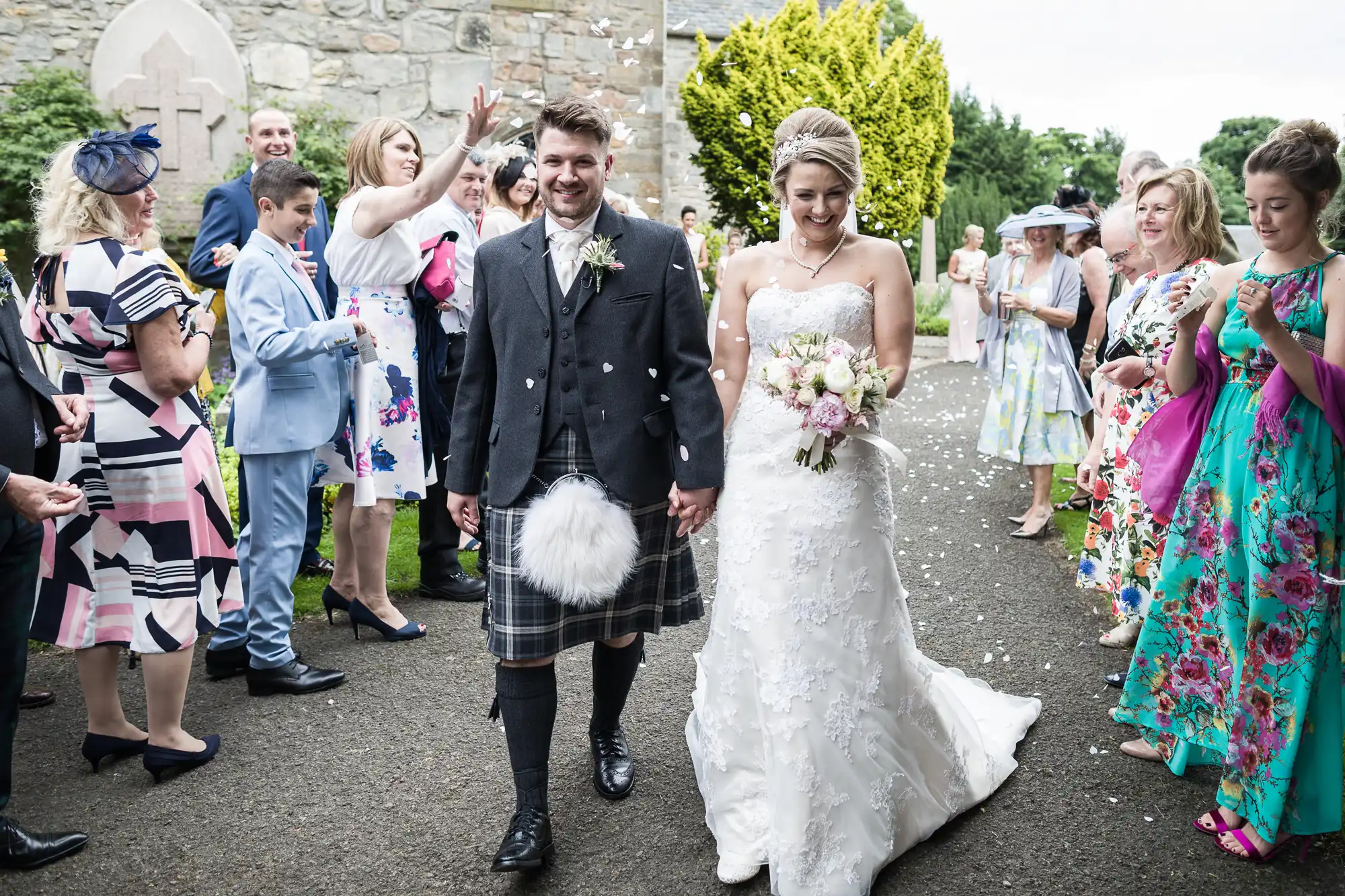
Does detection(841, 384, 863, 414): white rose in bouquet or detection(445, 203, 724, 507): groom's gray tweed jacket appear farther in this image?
detection(445, 203, 724, 507): groom's gray tweed jacket

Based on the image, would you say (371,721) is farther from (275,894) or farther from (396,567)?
(396,567)

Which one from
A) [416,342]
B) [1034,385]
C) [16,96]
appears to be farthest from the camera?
[16,96]

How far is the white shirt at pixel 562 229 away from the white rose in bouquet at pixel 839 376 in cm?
94

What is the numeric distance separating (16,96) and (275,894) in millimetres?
10040

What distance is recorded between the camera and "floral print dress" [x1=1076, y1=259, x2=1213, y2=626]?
178 inches

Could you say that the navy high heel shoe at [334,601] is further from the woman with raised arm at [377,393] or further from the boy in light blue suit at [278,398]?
the boy in light blue suit at [278,398]

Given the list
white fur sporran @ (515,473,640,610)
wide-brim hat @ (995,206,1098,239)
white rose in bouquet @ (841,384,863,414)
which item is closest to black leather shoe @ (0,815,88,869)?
white fur sporran @ (515,473,640,610)

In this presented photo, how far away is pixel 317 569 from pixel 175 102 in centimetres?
661

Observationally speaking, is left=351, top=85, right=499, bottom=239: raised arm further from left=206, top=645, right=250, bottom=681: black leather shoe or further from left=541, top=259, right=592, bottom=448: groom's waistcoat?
left=206, top=645, right=250, bottom=681: black leather shoe

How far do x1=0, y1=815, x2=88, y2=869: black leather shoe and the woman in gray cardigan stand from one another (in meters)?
5.54

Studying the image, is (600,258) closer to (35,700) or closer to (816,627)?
(816,627)

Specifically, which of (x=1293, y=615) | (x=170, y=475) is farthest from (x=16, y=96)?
(x=1293, y=615)

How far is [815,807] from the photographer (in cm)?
331

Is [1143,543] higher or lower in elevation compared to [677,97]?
lower
